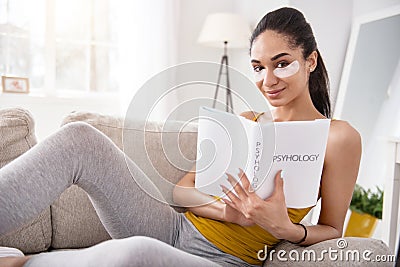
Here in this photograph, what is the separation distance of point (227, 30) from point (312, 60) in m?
1.91

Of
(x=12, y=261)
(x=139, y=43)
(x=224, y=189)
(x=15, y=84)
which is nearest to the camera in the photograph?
(x=12, y=261)

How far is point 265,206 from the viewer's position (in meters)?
1.04

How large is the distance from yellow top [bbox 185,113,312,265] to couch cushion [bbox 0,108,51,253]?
49 cm

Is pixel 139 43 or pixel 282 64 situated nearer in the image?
pixel 282 64

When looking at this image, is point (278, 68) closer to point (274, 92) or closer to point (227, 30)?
point (274, 92)

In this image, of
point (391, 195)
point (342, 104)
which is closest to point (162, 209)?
point (391, 195)

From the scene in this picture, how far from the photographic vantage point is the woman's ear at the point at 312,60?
1.19m

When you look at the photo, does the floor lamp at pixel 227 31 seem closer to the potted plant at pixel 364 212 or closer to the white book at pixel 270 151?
the potted plant at pixel 364 212

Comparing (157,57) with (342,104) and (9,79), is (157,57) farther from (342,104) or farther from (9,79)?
(342,104)

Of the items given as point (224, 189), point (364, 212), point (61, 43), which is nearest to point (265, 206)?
point (224, 189)

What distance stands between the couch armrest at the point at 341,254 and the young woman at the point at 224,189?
0.12ft

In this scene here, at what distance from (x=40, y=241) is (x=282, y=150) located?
2.44 ft

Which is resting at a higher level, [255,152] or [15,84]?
[255,152]

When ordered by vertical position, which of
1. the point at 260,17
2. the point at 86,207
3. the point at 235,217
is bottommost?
the point at 86,207
